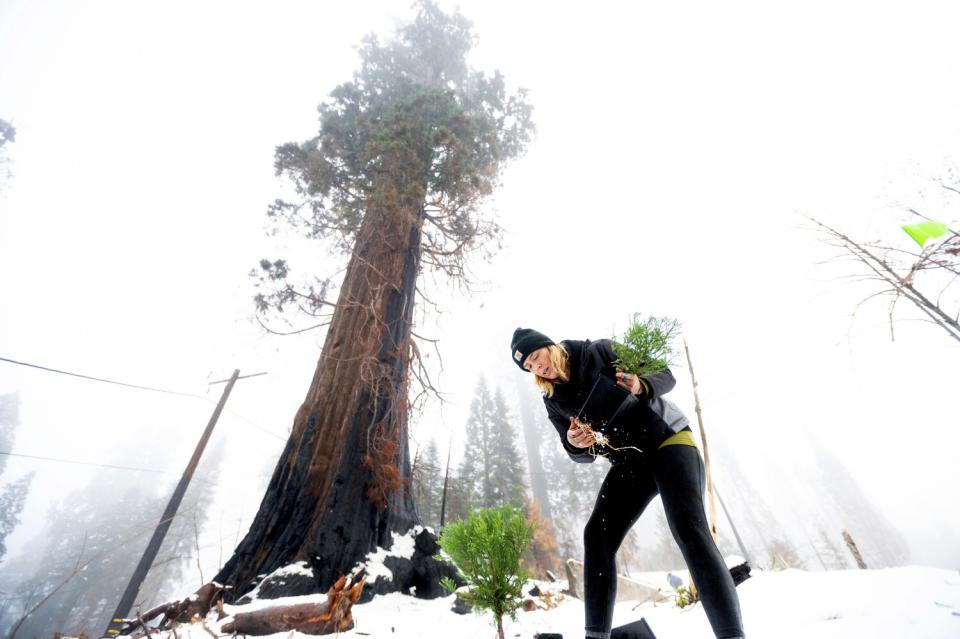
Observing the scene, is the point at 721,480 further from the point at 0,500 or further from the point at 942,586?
the point at 0,500

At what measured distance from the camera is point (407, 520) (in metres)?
4.23

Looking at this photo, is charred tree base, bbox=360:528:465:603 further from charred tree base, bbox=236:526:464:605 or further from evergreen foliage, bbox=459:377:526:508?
evergreen foliage, bbox=459:377:526:508

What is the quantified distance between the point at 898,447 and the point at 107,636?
13096 centimetres

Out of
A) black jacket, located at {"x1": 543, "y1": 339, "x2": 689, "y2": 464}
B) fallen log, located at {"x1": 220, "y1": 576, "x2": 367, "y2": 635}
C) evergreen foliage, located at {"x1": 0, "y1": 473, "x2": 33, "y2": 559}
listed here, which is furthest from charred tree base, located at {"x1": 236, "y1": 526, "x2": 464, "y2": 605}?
evergreen foliage, located at {"x1": 0, "y1": 473, "x2": 33, "y2": 559}

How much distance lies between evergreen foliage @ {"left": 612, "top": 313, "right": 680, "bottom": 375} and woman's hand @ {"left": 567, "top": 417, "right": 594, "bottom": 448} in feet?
1.34

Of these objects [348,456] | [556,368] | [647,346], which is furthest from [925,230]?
[348,456]

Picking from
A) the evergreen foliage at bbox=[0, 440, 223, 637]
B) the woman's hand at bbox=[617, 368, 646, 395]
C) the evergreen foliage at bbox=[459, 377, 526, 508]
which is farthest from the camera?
the evergreen foliage at bbox=[0, 440, 223, 637]

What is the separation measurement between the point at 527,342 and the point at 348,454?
3.08m

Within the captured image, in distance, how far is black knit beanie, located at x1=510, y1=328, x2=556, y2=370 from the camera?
7.06ft

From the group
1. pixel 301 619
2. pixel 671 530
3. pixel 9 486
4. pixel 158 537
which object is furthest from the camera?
pixel 9 486

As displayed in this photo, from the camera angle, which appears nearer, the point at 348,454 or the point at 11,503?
the point at 348,454

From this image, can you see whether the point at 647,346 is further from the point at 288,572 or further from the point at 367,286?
the point at 367,286

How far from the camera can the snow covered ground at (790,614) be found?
5.51 ft

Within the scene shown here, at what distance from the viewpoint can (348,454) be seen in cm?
420
